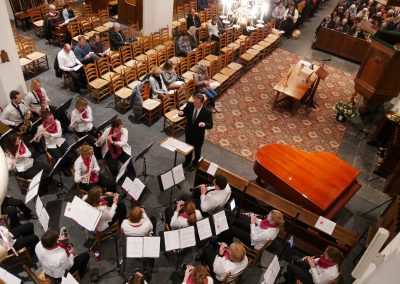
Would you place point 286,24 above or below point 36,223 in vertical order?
above

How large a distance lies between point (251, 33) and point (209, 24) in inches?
57.6

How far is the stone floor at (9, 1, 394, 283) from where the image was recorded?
5.77 meters

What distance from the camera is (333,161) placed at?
688 centimetres

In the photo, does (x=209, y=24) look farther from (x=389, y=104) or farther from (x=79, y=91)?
(x=389, y=104)

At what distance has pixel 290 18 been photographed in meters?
13.5

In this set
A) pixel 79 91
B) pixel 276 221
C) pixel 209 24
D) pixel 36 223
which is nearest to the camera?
pixel 276 221

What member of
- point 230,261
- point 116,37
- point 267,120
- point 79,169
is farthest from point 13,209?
point 116,37

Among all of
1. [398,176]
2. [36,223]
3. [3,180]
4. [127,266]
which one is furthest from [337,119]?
[3,180]

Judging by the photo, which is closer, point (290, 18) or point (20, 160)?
point (20, 160)

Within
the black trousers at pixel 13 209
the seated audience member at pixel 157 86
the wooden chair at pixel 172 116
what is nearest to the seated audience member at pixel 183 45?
the seated audience member at pixel 157 86

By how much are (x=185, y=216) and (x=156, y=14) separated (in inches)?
304

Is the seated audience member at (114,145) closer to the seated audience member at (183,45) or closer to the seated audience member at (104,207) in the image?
the seated audience member at (104,207)

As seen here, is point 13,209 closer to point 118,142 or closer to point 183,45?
point 118,142

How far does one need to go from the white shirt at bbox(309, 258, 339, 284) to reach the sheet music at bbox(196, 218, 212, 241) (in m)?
1.57
